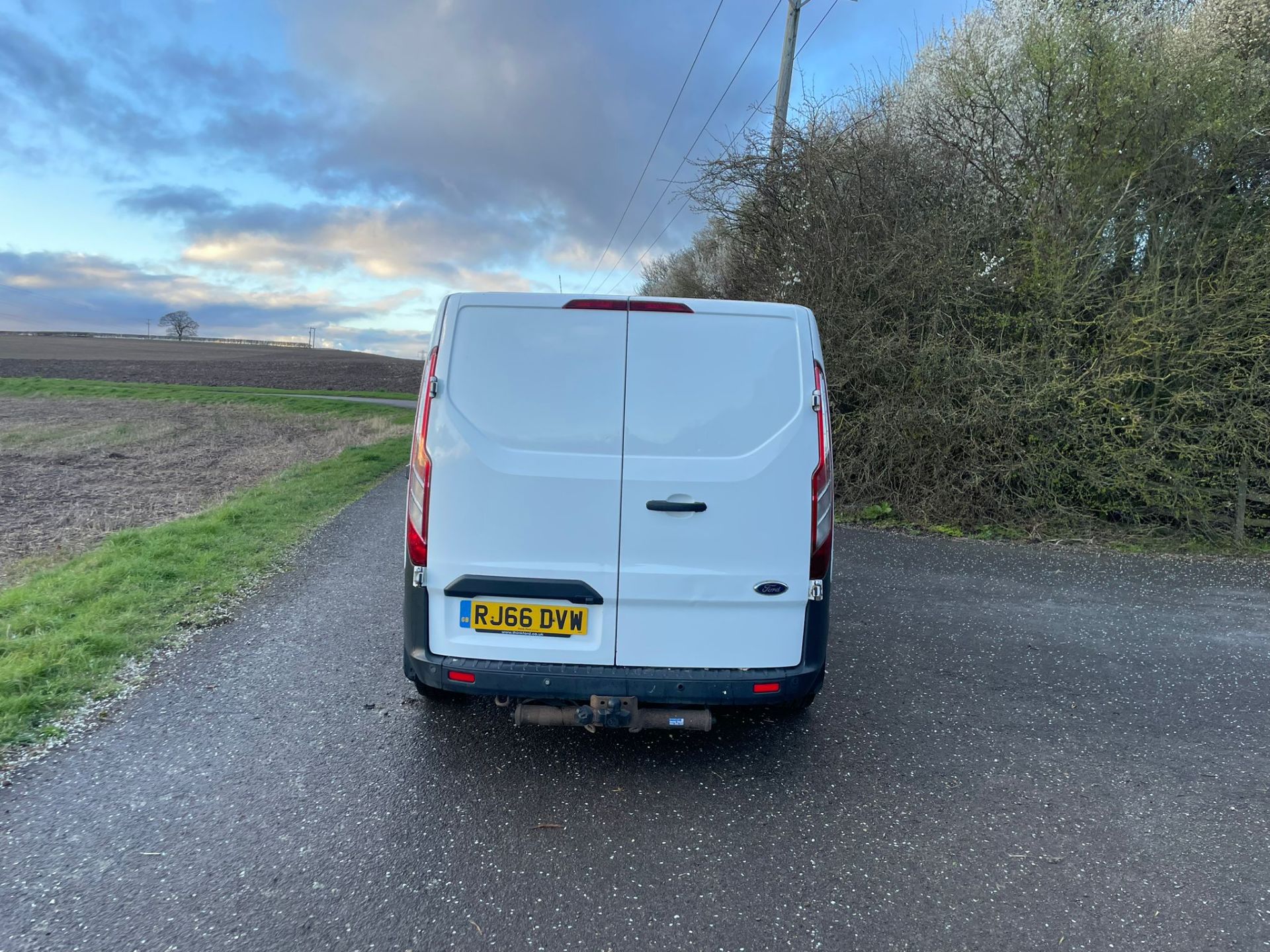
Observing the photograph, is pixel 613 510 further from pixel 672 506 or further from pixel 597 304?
pixel 597 304

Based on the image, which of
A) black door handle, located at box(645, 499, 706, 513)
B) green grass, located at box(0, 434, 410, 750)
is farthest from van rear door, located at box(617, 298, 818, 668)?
green grass, located at box(0, 434, 410, 750)

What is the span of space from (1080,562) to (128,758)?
8.26 meters

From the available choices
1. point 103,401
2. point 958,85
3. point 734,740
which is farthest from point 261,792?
point 103,401

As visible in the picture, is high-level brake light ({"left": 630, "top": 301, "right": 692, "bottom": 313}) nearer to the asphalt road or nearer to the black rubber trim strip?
the black rubber trim strip

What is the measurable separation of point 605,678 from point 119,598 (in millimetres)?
4134

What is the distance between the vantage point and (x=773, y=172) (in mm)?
10930

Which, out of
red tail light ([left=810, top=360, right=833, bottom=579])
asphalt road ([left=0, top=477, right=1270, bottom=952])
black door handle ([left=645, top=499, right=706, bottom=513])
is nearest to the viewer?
asphalt road ([left=0, top=477, right=1270, bottom=952])

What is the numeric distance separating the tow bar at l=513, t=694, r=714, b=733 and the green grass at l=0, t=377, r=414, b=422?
22.9 m

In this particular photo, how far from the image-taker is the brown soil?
8.34m

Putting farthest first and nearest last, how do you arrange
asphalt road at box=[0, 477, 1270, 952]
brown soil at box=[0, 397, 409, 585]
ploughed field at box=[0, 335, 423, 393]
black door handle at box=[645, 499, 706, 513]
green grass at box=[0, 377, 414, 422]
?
1. ploughed field at box=[0, 335, 423, 393]
2. green grass at box=[0, 377, 414, 422]
3. brown soil at box=[0, 397, 409, 585]
4. black door handle at box=[645, 499, 706, 513]
5. asphalt road at box=[0, 477, 1270, 952]

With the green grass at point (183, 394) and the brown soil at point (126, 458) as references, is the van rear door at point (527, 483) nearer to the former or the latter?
the brown soil at point (126, 458)

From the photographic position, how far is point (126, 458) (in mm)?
14062

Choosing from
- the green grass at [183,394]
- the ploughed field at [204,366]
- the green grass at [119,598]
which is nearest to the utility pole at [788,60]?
the green grass at [119,598]

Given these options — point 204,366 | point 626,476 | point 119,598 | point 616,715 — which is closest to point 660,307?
point 626,476
